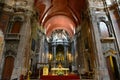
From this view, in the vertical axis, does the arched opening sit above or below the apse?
below

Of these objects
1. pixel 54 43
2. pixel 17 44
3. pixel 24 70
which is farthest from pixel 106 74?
pixel 54 43

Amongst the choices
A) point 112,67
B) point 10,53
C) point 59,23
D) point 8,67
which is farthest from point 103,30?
point 59,23

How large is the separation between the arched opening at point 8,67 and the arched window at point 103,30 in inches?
348

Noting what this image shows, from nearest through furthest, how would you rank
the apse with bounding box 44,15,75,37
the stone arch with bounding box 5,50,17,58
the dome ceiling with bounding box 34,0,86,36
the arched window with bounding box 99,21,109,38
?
the stone arch with bounding box 5,50,17,58
the arched window with bounding box 99,21,109,38
the dome ceiling with bounding box 34,0,86,36
the apse with bounding box 44,15,75,37

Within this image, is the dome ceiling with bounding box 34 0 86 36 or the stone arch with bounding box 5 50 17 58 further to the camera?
the dome ceiling with bounding box 34 0 86 36

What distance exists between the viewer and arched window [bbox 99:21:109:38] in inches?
491

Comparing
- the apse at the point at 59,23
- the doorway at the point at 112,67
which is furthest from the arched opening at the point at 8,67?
the apse at the point at 59,23

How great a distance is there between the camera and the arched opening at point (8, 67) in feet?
34.7

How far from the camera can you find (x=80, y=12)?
59.7 ft

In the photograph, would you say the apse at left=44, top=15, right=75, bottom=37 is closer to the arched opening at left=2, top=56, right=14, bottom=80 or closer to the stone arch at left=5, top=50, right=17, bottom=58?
the stone arch at left=5, top=50, right=17, bottom=58

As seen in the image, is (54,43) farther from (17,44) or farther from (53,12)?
(17,44)

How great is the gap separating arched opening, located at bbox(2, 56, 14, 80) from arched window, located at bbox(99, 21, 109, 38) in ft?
29.0

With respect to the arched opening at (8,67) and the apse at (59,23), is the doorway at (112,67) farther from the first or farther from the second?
the apse at (59,23)

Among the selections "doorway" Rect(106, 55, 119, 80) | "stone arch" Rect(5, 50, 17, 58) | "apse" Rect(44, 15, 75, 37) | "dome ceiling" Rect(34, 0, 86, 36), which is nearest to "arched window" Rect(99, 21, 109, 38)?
"doorway" Rect(106, 55, 119, 80)
